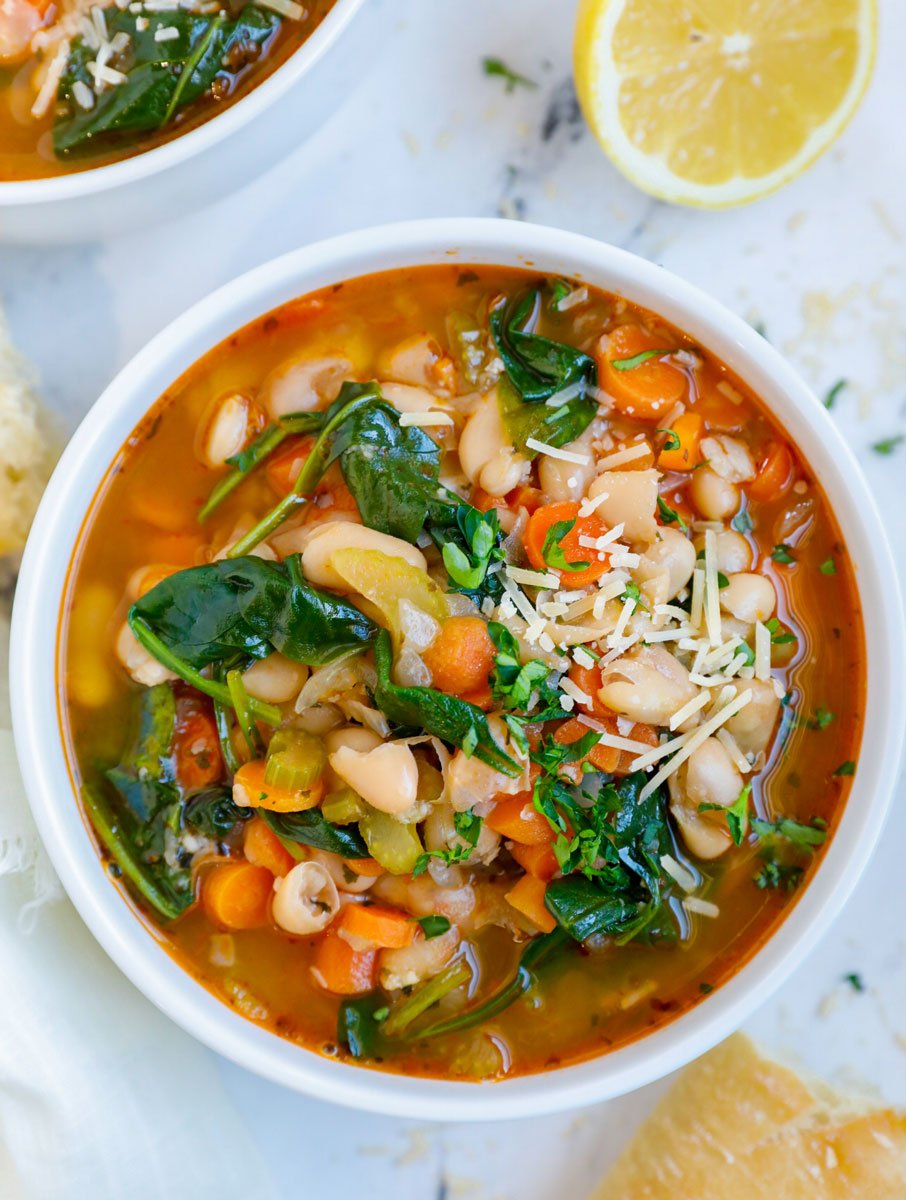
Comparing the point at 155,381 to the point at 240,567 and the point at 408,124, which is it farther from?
the point at 408,124

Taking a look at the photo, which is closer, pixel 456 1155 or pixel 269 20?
pixel 269 20

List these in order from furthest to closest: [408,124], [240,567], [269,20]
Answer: [408,124], [269,20], [240,567]


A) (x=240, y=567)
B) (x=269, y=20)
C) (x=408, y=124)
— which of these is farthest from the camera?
(x=408, y=124)

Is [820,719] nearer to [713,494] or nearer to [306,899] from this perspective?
[713,494]

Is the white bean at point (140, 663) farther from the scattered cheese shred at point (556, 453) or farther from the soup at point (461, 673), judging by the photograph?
the scattered cheese shred at point (556, 453)

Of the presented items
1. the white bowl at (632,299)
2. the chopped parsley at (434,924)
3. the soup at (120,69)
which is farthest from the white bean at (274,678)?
the soup at (120,69)

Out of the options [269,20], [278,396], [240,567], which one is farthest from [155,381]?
[269,20]
